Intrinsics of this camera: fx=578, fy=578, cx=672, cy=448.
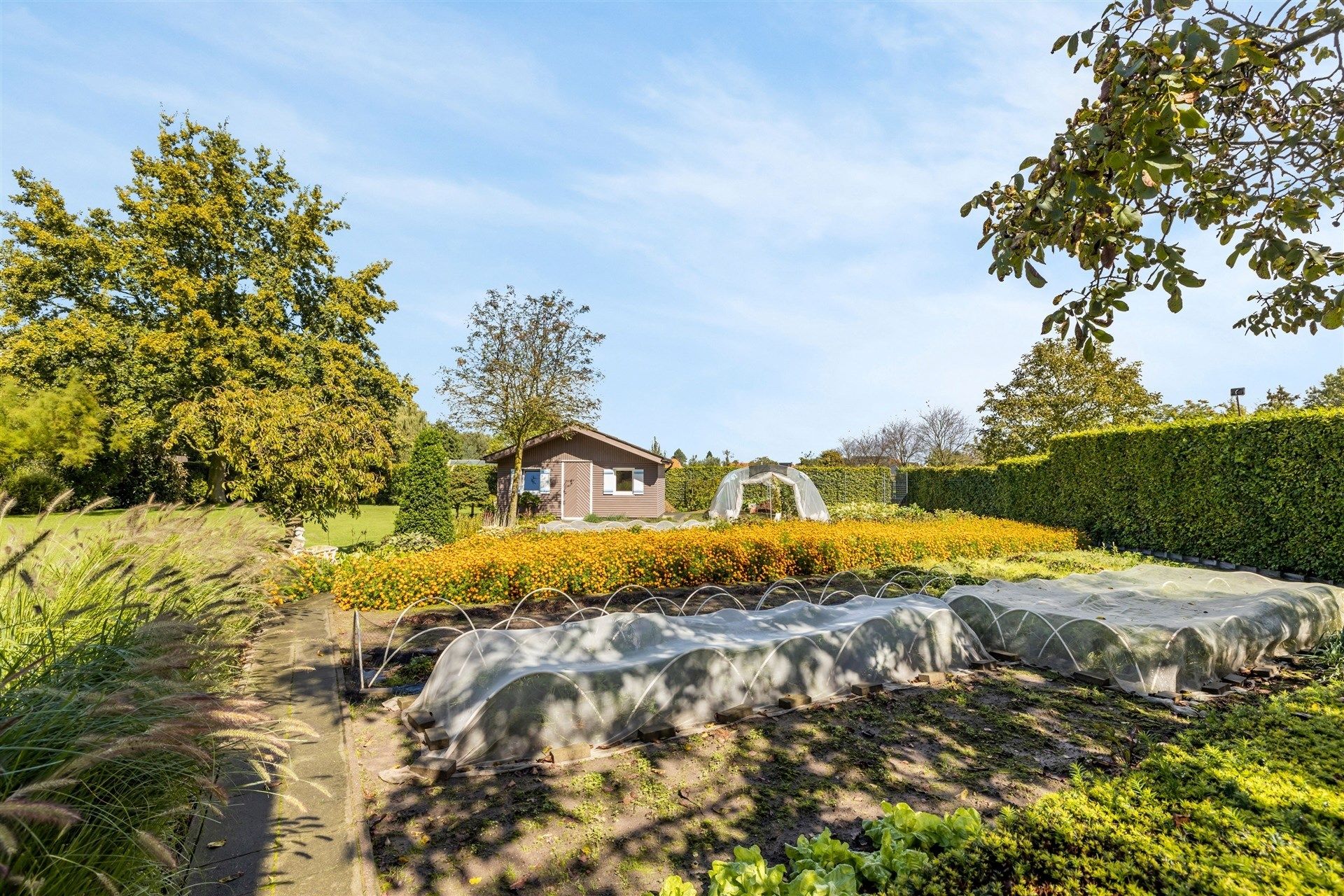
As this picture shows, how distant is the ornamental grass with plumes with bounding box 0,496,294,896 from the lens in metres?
1.79

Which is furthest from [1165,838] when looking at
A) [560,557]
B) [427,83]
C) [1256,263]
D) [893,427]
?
[893,427]

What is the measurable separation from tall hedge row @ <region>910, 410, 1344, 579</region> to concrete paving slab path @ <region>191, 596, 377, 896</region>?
14.8 metres

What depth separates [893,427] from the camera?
1892 inches

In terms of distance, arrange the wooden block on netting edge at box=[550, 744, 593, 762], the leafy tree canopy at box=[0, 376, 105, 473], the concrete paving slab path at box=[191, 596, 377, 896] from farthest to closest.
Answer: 1. the leafy tree canopy at box=[0, 376, 105, 473]
2. the wooden block on netting edge at box=[550, 744, 593, 762]
3. the concrete paving slab path at box=[191, 596, 377, 896]

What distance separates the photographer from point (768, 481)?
24.6 meters

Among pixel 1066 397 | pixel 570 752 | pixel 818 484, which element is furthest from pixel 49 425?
pixel 1066 397

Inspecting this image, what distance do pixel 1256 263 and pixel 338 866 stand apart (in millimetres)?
5649

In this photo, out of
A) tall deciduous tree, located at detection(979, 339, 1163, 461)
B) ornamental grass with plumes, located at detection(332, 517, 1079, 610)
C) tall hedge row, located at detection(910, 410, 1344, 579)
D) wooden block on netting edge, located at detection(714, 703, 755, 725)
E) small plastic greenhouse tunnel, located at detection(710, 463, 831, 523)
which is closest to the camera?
wooden block on netting edge, located at detection(714, 703, 755, 725)

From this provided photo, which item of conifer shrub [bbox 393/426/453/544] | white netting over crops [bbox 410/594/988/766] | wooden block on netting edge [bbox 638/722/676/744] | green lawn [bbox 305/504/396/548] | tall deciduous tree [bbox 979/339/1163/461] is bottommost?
wooden block on netting edge [bbox 638/722/676/744]

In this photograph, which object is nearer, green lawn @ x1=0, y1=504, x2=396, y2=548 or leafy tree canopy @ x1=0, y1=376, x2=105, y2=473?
leafy tree canopy @ x1=0, y1=376, x2=105, y2=473

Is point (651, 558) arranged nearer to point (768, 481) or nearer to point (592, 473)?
point (768, 481)

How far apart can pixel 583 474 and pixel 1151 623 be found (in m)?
24.8

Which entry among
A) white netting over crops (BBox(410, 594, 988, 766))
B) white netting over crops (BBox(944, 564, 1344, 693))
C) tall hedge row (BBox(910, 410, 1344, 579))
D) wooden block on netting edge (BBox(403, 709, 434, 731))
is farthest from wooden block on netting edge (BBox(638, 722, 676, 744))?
tall hedge row (BBox(910, 410, 1344, 579))

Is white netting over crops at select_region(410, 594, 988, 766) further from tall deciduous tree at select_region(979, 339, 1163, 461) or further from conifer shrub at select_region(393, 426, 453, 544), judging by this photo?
tall deciduous tree at select_region(979, 339, 1163, 461)
